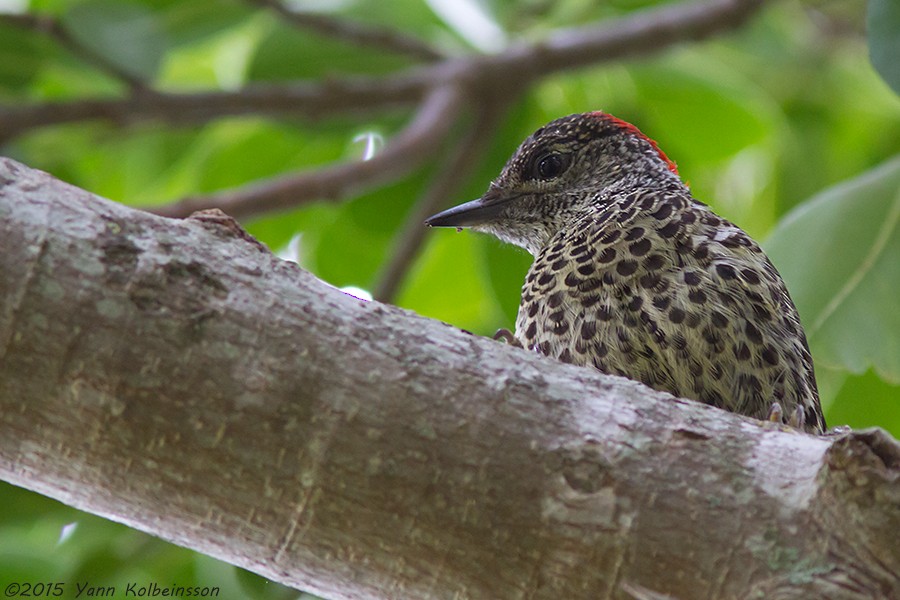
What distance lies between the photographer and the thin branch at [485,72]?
3.92m

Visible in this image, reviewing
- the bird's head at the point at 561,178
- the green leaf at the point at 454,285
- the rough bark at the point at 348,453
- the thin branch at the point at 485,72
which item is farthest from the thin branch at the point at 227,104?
the rough bark at the point at 348,453

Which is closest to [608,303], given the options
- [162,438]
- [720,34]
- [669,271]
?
[669,271]

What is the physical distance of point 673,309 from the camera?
2.46m

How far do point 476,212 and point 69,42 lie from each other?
1.64m

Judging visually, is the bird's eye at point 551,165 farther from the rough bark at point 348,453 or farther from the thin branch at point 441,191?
the rough bark at point 348,453

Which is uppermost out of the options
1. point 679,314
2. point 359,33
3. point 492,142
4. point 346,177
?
point 359,33

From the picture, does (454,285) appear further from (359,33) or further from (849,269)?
(849,269)

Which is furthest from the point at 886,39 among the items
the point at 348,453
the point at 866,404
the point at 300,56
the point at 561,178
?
the point at 300,56

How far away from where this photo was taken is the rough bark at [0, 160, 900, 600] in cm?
161

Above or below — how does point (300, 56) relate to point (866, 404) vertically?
above

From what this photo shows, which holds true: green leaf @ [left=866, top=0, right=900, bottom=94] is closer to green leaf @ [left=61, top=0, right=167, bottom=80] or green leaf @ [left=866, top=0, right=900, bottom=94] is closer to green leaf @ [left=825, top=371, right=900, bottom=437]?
green leaf @ [left=825, top=371, right=900, bottom=437]

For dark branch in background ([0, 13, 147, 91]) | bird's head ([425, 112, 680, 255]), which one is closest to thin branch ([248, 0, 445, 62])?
dark branch in background ([0, 13, 147, 91])

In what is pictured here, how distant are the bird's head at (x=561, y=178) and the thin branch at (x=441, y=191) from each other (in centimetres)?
60

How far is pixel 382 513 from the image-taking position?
167 centimetres
